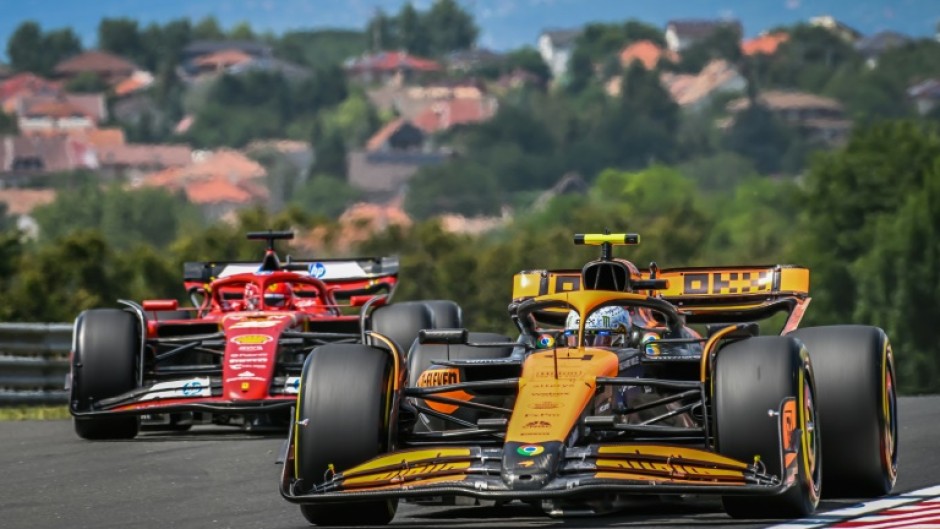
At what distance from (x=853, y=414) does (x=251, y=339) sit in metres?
7.41

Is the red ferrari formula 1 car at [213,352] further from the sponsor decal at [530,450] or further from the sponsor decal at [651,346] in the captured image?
the sponsor decal at [530,450]

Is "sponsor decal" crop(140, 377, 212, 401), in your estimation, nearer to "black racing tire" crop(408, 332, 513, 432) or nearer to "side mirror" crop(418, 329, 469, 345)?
"black racing tire" crop(408, 332, 513, 432)

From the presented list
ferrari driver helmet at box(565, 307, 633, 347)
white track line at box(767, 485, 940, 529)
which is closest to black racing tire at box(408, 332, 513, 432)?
ferrari driver helmet at box(565, 307, 633, 347)

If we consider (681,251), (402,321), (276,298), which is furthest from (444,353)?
(681,251)

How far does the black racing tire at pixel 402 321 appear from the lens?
68.2 ft

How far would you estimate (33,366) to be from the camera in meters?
24.0

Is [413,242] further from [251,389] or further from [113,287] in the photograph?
[251,389]

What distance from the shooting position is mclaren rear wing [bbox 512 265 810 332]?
1680 centimetres

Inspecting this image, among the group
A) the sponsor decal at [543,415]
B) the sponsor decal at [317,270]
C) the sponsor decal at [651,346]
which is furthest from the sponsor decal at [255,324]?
the sponsor decal at [543,415]

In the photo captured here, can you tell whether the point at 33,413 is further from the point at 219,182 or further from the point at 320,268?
the point at 219,182

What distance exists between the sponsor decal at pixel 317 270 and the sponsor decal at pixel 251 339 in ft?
12.5

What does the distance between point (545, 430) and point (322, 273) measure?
11913 mm

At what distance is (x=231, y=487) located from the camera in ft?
47.9

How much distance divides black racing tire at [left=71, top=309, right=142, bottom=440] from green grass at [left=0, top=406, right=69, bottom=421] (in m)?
3.41
